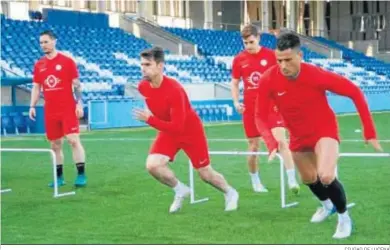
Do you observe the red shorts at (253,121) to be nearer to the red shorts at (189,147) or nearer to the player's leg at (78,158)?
the red shorts at (189,147)

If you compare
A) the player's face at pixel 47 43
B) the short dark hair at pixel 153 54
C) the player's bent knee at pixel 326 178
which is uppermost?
the player's face at pixel 47 43

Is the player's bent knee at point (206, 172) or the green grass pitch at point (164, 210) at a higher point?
the player's bent knee at point (206, 172)

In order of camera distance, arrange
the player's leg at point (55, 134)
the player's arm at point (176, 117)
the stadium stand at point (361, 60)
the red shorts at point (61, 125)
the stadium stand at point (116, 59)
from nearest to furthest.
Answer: the player's arm at point (176, 117)
the red shorts at point (61, 125)
the player's leg at point (55, 134)
the stadium stand at point (116, 59)
the stadium stand at point (361, 60)

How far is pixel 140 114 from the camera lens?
313 inches

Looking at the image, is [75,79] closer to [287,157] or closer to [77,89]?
[77,89]

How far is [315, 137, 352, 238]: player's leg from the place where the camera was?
7.02 m

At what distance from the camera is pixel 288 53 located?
22.5 ft

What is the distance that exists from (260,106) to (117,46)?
31.7 m

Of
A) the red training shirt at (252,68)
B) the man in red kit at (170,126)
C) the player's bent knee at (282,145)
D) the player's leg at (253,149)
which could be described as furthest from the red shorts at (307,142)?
the player's leg at (253,149)

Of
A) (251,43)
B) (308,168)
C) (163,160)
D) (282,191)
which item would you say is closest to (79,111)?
(251,43)

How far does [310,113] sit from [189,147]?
190cm

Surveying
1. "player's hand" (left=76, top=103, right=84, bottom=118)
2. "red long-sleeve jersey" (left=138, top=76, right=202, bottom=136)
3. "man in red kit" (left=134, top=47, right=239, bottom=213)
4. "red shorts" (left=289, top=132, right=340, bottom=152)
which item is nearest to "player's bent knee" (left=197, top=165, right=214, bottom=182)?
"man in red kit" (left=134, top=47, right=239, bottom=213)

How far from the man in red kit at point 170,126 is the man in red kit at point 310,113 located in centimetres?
118

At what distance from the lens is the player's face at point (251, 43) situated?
10.1m
